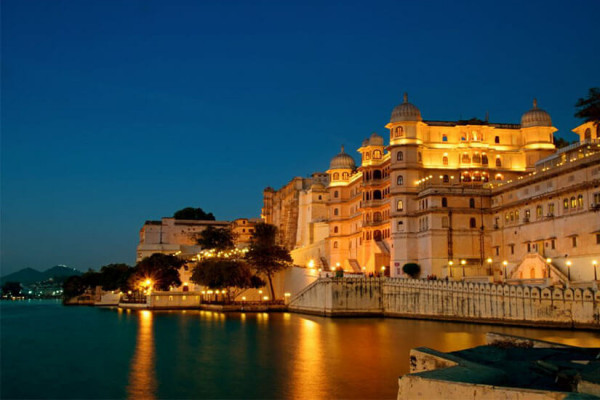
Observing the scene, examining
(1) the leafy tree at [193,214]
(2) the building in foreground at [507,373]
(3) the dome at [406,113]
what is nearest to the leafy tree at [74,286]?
(1) the leafy tree at [193,214]

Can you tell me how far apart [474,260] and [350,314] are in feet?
46.5

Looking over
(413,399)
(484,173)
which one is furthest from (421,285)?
(413,399)

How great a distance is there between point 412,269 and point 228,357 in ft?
107

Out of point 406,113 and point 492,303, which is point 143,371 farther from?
point 406,113

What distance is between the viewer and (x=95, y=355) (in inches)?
1548

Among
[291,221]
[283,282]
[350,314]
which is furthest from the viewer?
[291,221]

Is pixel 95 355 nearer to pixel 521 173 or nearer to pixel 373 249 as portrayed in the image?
pixel 373 249

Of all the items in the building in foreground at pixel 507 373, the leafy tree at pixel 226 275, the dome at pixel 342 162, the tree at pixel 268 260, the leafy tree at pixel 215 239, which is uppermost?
the dome at pixel 342 162

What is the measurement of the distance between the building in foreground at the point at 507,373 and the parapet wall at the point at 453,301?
2588 cm

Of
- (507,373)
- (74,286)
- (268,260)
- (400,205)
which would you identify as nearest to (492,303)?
(400,205)

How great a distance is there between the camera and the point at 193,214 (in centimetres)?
16300

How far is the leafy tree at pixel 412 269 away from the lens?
65056mm

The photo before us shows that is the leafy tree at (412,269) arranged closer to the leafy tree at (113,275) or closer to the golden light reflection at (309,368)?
the golden light reflection at (309,368)

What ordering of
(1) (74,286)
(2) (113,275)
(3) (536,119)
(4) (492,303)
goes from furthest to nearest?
(1) (74,286), (2) (113,275), (3) (536,119), (4) (492,303)
